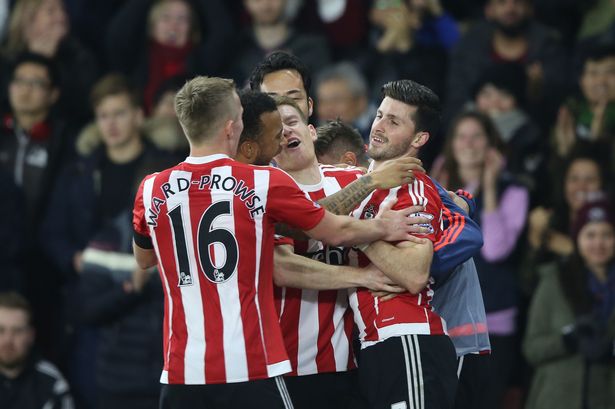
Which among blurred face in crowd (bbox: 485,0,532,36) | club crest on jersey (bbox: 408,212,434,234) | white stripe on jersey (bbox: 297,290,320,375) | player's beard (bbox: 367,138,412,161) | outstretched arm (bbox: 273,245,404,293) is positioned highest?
blurred face in crowd (bbox: 485,0,532,36)

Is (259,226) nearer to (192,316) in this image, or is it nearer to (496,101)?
(192,316)

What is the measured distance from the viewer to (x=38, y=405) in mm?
9641

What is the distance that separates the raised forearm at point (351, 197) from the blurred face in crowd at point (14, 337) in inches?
171

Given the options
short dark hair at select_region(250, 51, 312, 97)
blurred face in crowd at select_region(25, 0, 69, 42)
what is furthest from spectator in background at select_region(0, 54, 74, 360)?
short dark hair at select_region(250, 51, 312, 97)

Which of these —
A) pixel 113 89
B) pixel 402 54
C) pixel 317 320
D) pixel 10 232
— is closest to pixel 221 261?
pixel 317 320

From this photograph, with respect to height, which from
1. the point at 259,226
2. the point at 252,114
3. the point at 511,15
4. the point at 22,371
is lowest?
the point at 22,371

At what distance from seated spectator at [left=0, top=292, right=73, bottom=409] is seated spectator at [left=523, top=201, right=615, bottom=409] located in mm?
3311

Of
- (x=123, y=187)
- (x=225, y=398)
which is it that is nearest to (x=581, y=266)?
(x=123, y=187)

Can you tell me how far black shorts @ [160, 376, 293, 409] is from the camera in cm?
561

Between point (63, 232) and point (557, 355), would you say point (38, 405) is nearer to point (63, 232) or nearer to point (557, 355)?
point (63, 232)

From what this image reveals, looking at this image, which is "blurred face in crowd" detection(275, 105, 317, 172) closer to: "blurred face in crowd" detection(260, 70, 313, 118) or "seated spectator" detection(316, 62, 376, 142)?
"blurred face in crowd" detection(260, 70, 313, 118)

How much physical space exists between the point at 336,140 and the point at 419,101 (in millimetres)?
869

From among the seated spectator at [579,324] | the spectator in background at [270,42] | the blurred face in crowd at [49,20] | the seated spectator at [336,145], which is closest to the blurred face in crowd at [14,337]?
the spectator in background at [270,42]

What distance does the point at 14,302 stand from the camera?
9828 millimetres
